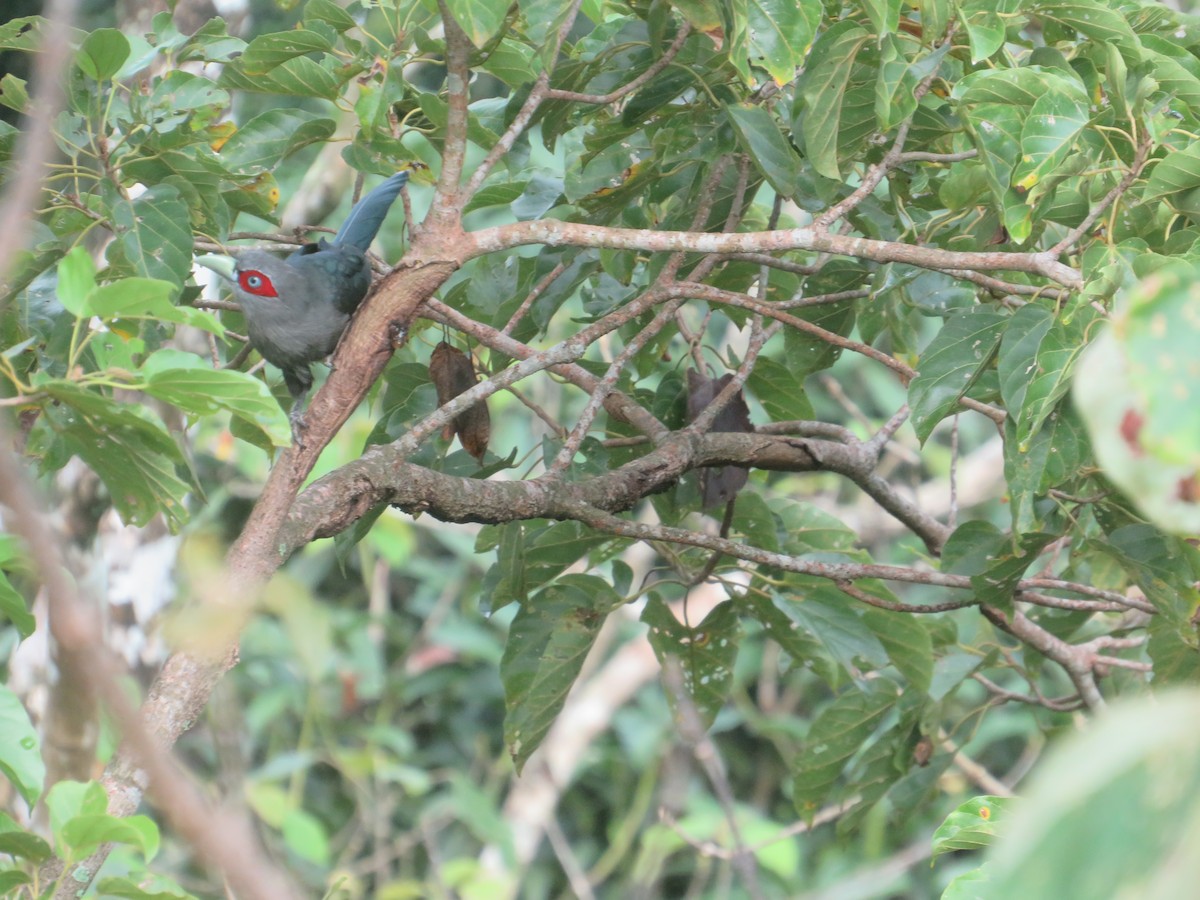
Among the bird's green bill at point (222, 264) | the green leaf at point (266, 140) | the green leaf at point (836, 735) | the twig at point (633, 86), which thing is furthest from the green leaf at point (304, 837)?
the twig at point (633, 86)

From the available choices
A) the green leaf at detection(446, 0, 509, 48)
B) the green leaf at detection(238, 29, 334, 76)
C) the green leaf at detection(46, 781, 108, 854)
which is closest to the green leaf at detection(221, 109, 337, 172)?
the green leaf at detection(238, 29, 334, 76)

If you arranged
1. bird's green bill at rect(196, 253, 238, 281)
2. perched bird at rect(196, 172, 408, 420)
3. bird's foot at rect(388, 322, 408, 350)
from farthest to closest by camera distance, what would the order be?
bird's green bill at rect(196, 253, 238, 281) < perched bird at rect(196, 172, 408, 420) < bird's foot at rect(388, 322, 408, 350)

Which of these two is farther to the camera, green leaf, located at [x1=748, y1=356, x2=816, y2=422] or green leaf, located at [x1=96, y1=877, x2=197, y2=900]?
green leaf, located at [x1=748, y1=356, x2=816, y2=422]

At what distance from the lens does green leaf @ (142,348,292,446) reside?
4.28 ft

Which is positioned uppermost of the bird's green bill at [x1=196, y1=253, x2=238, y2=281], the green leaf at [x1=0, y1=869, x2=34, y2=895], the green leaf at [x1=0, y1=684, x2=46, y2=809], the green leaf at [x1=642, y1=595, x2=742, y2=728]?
the green leaf at [x1=0, y1=684, x2=46, y2=809]

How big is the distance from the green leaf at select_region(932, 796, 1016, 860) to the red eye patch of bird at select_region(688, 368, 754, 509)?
3.02 ft

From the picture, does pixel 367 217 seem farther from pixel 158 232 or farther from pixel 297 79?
pixel 158 232

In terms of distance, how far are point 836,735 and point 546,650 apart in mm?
810

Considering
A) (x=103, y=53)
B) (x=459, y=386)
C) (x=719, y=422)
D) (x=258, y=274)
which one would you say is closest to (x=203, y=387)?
(x=103, y=53)

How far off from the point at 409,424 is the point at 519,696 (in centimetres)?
59

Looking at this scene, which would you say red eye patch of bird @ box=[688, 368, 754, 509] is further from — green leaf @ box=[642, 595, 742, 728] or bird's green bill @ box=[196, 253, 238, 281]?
bird's green bill @ box=[196, 253, 238, 281]

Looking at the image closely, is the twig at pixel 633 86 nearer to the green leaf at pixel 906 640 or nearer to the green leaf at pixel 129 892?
the green leaf at pixel 906 640

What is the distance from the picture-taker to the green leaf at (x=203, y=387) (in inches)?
51.4

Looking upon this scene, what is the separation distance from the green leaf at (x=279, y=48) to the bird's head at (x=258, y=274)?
0.75m
